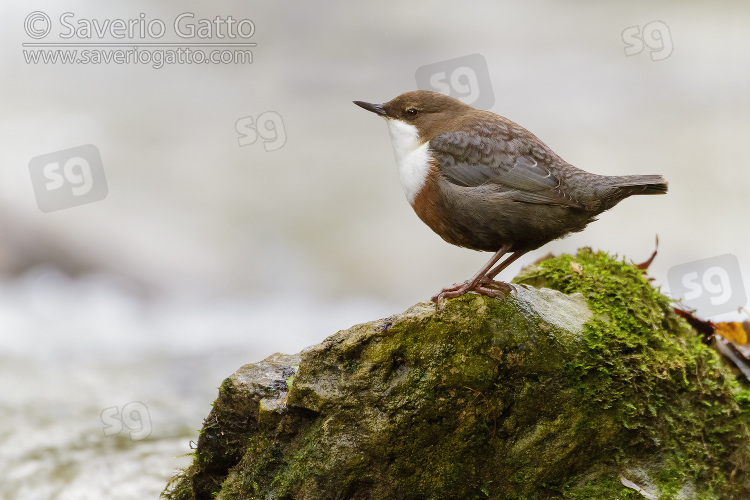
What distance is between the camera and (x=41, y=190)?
9039 millimetres

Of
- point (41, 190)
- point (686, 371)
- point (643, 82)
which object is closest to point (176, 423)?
point (41, 190)

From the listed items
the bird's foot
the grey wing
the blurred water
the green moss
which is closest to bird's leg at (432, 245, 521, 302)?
the bird's foot

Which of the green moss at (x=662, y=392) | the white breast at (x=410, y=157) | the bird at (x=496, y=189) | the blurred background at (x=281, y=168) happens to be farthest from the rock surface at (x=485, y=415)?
the blurred background at (x=281, y=168)

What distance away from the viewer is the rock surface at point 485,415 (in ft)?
10.8

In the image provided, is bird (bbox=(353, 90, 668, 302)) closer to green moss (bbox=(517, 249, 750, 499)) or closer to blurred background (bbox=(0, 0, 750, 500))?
green moss (bbox=(517, 249, 750, 499))

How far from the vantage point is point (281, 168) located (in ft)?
34.1

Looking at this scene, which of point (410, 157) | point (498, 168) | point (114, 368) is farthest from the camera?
point (114, 368)

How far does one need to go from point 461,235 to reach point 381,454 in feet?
3.65

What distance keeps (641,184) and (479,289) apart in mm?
881

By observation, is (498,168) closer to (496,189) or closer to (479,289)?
(496,189)

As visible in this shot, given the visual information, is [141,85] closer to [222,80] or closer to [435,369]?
[222,80]

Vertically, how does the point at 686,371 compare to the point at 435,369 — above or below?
below

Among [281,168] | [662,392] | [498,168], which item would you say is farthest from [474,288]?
[281,168]

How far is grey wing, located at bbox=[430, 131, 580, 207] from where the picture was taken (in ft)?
11.5
